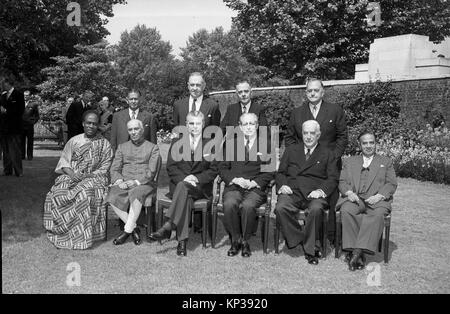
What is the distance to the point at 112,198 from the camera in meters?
6.28

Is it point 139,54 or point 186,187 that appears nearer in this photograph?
point 186,187

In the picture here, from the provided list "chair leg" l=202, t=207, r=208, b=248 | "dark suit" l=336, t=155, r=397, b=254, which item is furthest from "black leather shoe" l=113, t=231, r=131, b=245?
"dark suit" l=336, t=155, r=397, b=254

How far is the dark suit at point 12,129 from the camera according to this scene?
11.8 meters

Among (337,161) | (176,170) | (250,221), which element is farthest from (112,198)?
(337,161)

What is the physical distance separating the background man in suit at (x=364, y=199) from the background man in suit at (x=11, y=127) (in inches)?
345

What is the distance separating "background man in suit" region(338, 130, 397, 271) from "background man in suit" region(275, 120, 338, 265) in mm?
253

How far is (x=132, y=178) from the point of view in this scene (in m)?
6.63

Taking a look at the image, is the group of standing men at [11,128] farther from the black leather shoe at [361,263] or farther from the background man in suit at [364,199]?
the black leather shoe at [361,263]

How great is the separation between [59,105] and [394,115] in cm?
1597

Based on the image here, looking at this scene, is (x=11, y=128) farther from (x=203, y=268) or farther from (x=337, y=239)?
(x=337, y=239)

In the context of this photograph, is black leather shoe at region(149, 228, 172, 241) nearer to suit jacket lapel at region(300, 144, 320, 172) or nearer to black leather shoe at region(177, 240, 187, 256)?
black leather shoe at region(177, 240, 187, 256)

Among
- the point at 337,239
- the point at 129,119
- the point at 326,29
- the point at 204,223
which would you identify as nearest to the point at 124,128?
the point at 129,119

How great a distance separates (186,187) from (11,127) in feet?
24.8

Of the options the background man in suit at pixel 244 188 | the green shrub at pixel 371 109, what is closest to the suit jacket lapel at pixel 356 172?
the background man in suit at pixel 244 188
